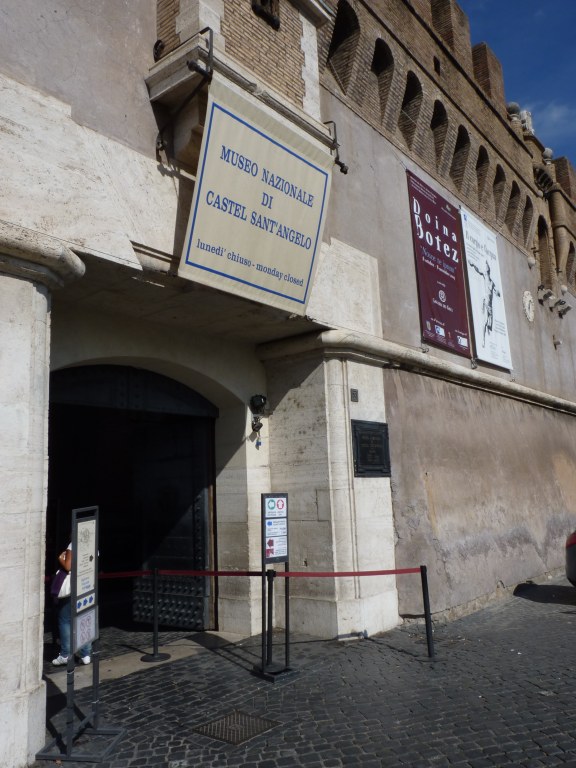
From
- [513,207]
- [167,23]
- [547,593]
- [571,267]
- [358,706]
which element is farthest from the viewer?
[571,267]

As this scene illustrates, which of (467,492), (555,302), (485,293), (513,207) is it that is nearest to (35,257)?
(467,492)

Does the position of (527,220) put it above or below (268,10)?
above

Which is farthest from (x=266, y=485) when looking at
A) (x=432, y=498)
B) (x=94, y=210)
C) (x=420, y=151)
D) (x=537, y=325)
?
(x=537, y=325)

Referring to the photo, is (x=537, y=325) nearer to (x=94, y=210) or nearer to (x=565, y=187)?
(x=565, y=187)

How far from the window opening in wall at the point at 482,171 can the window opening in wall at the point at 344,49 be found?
4.97 meters

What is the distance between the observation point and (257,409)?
8305mm

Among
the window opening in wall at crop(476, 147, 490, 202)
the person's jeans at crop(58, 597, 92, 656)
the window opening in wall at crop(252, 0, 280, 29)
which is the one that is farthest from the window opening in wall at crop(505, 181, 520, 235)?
the person's jeans at crop(58, 597, 92, 656)

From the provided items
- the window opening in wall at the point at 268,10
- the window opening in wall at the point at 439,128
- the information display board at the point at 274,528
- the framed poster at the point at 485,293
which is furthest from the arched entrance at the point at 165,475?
the window opening in wall at the point at 439,128

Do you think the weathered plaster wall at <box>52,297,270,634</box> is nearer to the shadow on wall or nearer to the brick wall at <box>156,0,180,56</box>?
the brick wall at <box>156,0,180,56</box>

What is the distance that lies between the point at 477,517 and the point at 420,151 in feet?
21.5

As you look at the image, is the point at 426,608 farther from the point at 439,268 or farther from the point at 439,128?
the point at 439,128

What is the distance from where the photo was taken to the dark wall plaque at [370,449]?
802 centimetres

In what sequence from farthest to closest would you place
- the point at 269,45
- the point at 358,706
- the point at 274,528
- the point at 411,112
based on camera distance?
the point at 411,112
the point at 269,45
the point at 274,528
the point at 358,706

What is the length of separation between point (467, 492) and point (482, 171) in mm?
7246
